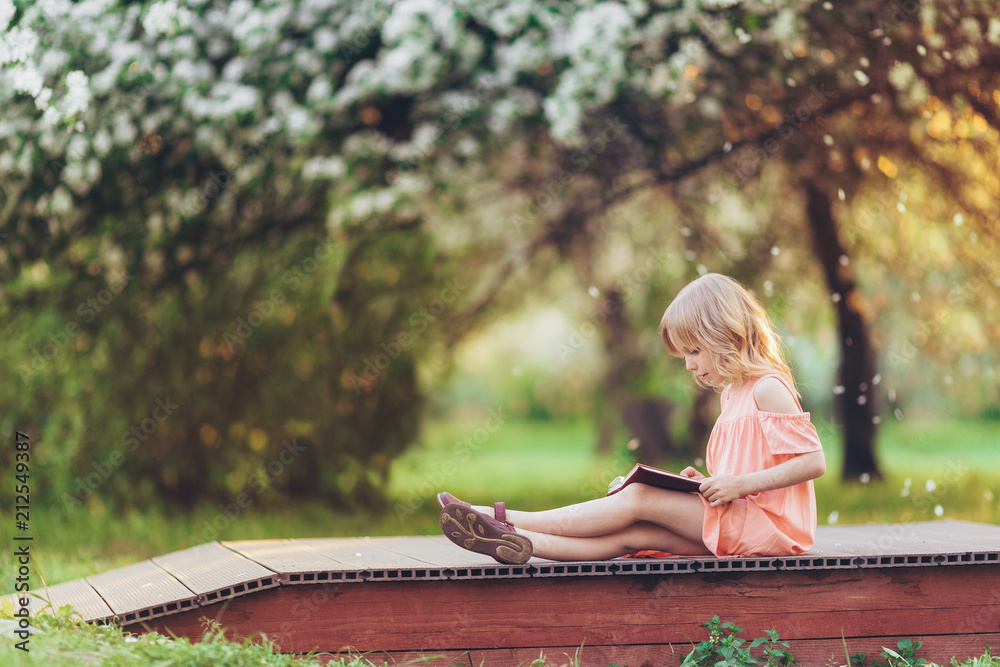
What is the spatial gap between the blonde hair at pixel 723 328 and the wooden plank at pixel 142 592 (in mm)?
1689

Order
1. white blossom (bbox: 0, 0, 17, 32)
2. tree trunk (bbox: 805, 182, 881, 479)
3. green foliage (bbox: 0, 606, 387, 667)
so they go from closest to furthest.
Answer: green foliage (bbox: 0, 606, 387, 667) → white blossom (bbox: 0, 0, 17, 32) → tree trunk (bbox: 805, 182, 881, 479)

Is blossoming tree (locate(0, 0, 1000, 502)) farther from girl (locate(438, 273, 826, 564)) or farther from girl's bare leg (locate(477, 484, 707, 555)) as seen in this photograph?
girl's bare leg (locate(477, 484, 707, 555))

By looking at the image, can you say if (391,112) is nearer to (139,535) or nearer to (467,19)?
(467,19)

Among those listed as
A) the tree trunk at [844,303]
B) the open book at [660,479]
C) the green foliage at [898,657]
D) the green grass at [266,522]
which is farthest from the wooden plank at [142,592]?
the tree trunk at [844,303]

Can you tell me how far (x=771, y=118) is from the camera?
6469 millimetres

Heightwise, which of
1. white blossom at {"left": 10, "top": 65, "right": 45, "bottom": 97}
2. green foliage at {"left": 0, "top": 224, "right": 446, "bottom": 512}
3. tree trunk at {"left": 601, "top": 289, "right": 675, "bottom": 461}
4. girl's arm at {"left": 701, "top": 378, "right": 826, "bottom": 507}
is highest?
white blossom at {"left": 10, "top": 65, "right": 45, "bottom": 97}

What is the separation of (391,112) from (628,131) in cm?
184

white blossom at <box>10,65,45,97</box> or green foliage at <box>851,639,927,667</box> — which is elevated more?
white blossom at <box>10,65,45,97</box>

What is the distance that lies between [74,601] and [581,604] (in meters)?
1.64

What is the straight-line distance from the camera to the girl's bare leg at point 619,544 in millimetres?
2744

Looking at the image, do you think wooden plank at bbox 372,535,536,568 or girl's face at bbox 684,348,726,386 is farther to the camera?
girl's face at bbox 684,348,726,386

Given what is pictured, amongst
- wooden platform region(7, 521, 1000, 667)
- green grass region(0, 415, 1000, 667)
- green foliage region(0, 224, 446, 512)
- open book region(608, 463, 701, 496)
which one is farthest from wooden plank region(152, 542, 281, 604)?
green foliage region(0, 224, 446, 512)

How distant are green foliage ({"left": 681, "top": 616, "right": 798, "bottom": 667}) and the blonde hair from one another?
30.3 inches

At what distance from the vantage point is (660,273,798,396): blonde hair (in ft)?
9.39
